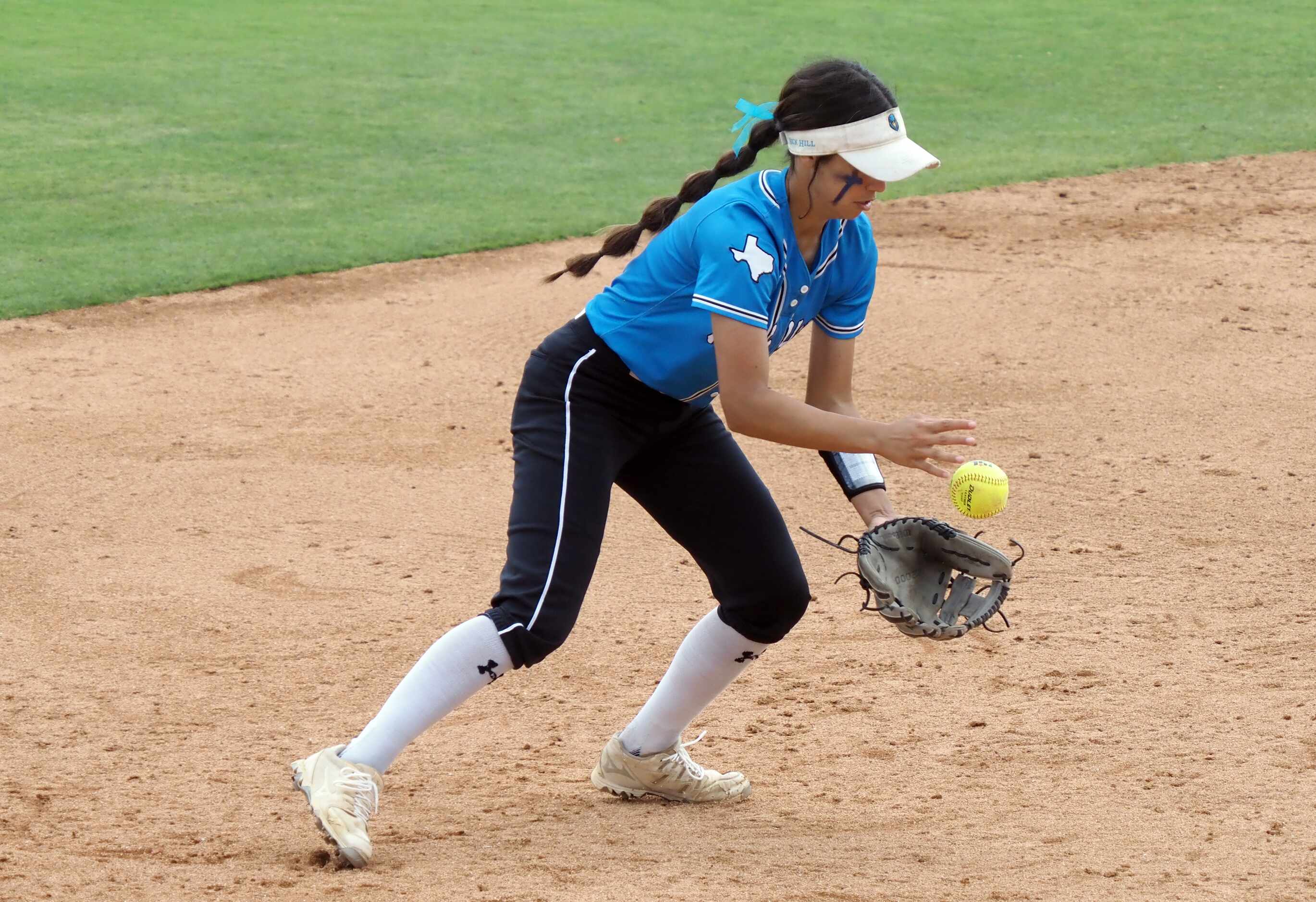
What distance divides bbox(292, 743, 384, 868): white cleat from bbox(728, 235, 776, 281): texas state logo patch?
137cm

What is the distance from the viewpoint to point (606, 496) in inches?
131

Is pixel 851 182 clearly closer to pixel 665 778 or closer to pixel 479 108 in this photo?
pixel 665 778

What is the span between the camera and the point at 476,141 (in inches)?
496

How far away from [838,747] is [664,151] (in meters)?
8.74

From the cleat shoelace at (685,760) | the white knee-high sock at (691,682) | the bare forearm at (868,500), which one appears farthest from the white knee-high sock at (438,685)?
the bare forearm at (868,500)

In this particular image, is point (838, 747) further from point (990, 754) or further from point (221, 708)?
point (221, 708)

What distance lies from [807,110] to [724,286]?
451mm

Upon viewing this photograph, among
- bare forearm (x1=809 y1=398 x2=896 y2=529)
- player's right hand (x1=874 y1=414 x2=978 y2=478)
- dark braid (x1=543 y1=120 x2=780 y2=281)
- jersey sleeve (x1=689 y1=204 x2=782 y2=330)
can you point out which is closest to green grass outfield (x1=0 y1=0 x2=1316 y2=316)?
dark braid (x1=543 y1=120 x2=780 y2=281)

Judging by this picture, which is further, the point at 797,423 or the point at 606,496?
the point at 606,496

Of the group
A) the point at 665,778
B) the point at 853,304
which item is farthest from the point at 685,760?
the point at 853,304

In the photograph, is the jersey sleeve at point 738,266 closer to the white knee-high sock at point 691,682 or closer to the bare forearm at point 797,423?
the bare forearm at point 797,423

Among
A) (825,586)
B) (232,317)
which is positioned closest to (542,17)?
(232,317)

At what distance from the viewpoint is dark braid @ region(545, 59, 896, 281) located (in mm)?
3086

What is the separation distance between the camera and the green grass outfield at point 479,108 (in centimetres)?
1002
